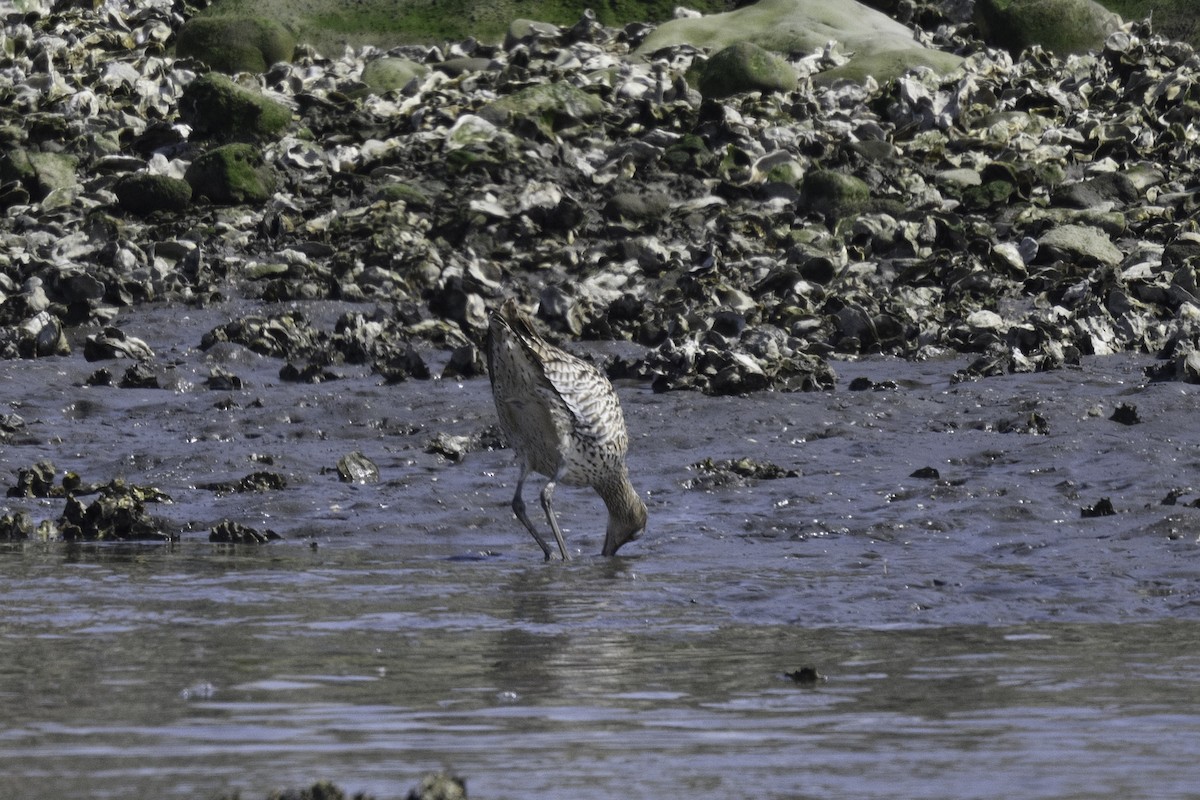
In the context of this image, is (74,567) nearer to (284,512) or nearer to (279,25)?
(284,512)

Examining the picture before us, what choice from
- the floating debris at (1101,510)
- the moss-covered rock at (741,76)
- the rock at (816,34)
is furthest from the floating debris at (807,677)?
the rock at (816,34)

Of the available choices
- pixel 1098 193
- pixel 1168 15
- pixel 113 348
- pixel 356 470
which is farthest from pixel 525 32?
pixel 356 470

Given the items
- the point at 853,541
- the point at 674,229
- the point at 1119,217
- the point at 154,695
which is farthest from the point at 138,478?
the point at 1119,217

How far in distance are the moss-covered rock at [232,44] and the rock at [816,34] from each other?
196 inches

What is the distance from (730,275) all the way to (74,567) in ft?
27.8

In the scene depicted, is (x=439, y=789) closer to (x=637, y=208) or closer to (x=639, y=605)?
(x=639, y=605)

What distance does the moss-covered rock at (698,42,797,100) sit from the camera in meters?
20.2

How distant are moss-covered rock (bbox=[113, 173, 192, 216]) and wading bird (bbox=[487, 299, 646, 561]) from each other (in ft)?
28.6

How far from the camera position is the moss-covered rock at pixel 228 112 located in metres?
19.1

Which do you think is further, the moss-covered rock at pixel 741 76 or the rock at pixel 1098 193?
the moss-covered rock at pixel 741 76

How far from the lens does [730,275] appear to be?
616 inches

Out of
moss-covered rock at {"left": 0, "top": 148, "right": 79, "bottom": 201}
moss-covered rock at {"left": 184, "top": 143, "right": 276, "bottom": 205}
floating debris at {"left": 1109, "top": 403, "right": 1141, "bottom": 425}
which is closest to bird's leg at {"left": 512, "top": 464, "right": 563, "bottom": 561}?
floating debris at {"left": 1109, "top": 403, "right": 1141, "bottom": 425}

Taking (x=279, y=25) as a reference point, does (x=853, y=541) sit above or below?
below

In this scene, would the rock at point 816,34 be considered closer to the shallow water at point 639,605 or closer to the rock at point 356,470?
the shallow water at point 639,605
